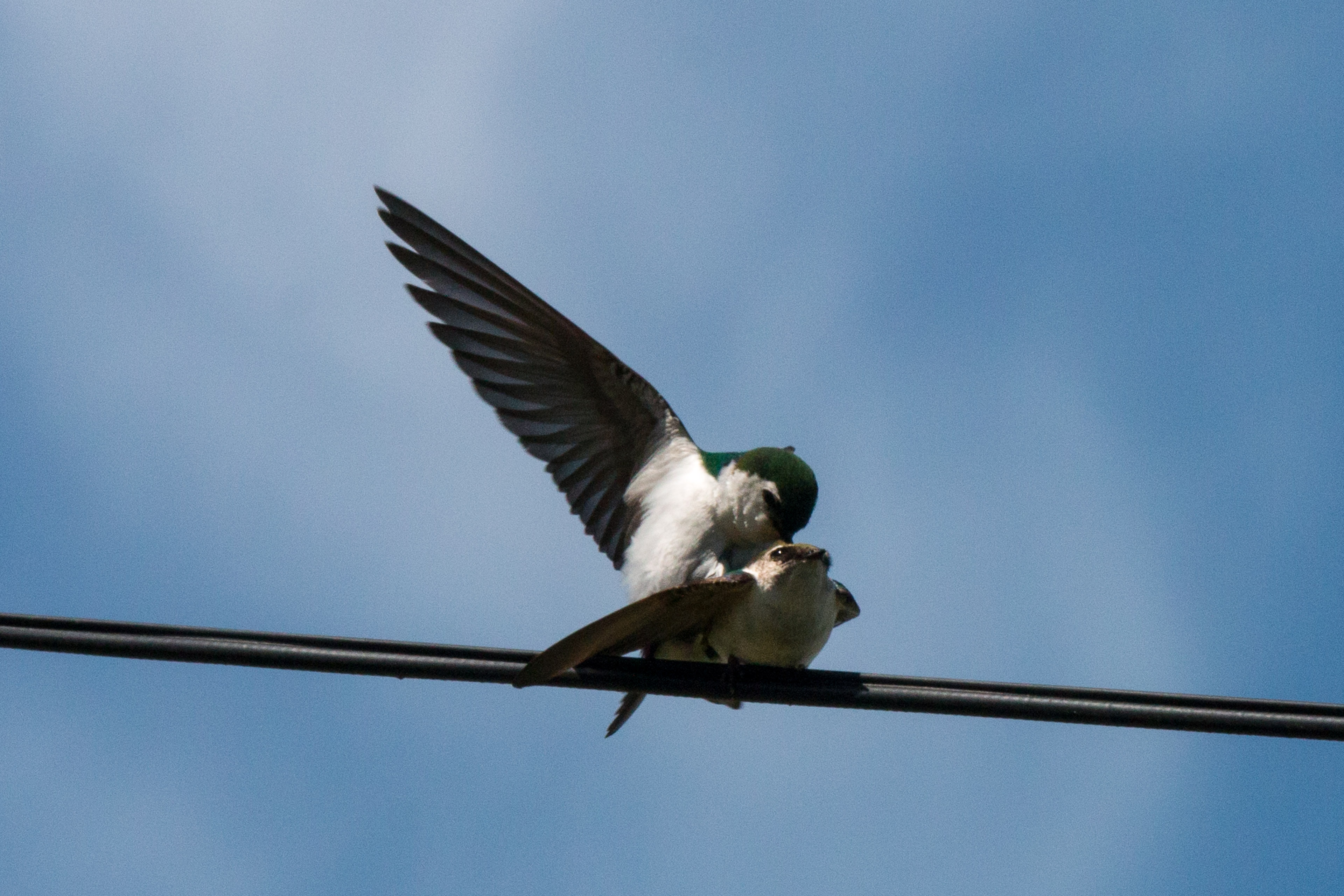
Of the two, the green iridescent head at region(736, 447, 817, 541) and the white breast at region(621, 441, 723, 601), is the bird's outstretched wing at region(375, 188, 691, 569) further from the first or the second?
the green iridescent head at region(736, 447, 817, 541)

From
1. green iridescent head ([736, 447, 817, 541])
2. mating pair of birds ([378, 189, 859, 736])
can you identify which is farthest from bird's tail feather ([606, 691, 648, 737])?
green iridescent head ([736, 447, 817, 541])

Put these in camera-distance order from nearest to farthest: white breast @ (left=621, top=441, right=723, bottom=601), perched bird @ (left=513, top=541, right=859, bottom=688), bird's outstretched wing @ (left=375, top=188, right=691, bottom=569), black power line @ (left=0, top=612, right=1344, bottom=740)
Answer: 1. black power line @ (left=0, top=612, right=1344, bottom=740)
2. perched bird @ (left=513, top=541, right=859, bottom=688)
3. white breast @ (left=621, top=441, right=723, bottom=601)
4. bird's outstretched wing @ (left=375, top=188, right=691, bottom=569)

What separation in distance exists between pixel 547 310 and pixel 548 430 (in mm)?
485

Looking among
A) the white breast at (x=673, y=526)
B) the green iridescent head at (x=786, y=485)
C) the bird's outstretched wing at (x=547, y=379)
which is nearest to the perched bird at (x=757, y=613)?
the white breast at (x=673, y=526)

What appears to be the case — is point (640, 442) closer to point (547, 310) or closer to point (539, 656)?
point (547, 310)

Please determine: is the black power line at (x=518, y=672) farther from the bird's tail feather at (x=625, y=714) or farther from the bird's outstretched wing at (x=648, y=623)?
the bird's tail feather at (x=625, y=714)

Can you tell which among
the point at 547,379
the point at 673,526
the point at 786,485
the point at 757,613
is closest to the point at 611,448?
the point at 547,379

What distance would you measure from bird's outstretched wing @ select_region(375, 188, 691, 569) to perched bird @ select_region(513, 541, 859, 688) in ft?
4.45

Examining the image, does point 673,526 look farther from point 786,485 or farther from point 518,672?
point 518,672

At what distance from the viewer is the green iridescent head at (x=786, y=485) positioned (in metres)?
4.85

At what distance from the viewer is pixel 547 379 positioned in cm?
555

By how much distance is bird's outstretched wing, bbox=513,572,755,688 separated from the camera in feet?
10.4

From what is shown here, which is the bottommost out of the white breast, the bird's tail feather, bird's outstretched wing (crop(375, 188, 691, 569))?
the bird's tail feather

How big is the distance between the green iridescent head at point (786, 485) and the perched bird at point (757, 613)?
756 mm
